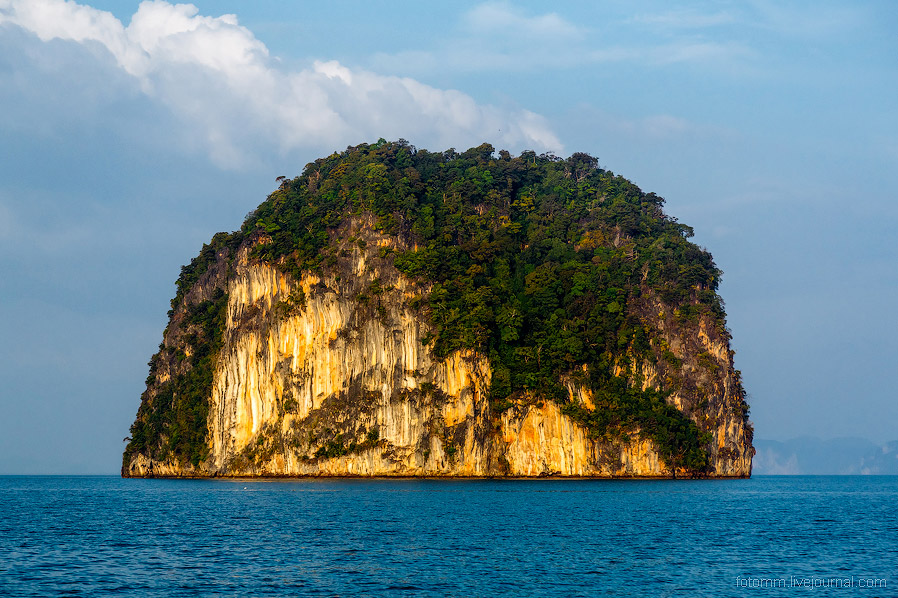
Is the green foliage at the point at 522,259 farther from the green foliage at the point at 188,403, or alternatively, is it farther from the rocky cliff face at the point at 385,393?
the green foliage at the point at 188,403

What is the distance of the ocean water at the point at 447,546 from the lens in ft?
88.7

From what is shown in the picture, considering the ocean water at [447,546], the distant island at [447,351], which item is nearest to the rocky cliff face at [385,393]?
the distant island at [447,351]

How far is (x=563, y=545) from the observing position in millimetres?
35812

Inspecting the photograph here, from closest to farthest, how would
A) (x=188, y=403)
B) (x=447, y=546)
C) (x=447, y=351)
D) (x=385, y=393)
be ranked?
(x=447, y=546), (x=447, y=351), (x=385, y=393), (x=188, y=403)

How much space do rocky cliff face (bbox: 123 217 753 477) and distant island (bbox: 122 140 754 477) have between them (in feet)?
0.54

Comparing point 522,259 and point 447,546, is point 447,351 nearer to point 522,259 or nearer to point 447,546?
point 522,259

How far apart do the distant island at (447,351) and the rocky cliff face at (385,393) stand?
16 cm

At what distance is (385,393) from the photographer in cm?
8738

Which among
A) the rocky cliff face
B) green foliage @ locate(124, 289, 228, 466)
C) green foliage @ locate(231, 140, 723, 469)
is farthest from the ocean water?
green foliage @ locate(124, 289, 228, 466)

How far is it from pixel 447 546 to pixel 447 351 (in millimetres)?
51951

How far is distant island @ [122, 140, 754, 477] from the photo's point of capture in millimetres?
86812

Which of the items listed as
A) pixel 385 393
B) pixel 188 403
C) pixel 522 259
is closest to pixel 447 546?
pixel 385 393

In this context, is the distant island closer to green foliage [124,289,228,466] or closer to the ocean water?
green foliage [124,289,228,466]

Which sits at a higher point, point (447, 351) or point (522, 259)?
point (522, 259)
